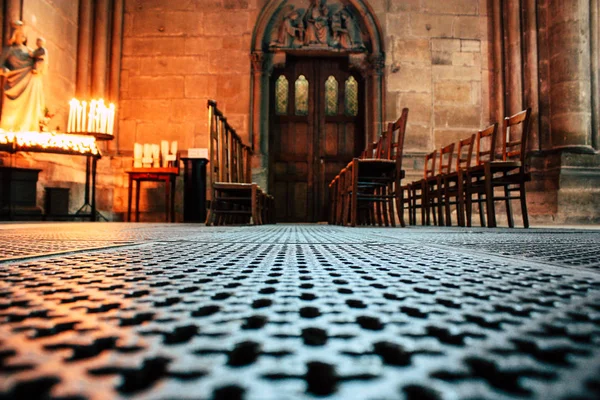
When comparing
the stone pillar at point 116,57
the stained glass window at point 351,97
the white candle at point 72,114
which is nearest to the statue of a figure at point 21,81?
the white candle at point 72,114

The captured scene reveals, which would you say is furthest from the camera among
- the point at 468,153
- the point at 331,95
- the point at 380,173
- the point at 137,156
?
the point at 331,95

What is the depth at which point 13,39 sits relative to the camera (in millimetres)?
4980

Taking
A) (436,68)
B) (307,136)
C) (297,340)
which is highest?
(436,68)

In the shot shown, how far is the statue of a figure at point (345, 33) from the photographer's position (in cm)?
742

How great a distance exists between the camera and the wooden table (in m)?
6.16

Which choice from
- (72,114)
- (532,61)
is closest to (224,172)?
(72,114)

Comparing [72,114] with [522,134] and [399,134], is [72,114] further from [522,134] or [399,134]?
[522,134]

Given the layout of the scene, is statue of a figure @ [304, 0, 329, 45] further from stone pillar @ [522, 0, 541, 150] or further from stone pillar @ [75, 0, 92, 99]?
stone pillar @ [75, 0, 92, 99]

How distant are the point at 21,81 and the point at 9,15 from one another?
97 cm

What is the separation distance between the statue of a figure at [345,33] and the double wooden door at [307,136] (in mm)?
360

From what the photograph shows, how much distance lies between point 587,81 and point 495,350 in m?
8.22

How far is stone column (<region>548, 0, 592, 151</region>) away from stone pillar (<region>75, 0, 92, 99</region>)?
7.97 metres

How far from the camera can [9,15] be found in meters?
5.22

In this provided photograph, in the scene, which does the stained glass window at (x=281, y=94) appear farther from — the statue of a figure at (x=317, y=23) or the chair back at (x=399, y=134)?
the chair back at (x=399, y=134)
